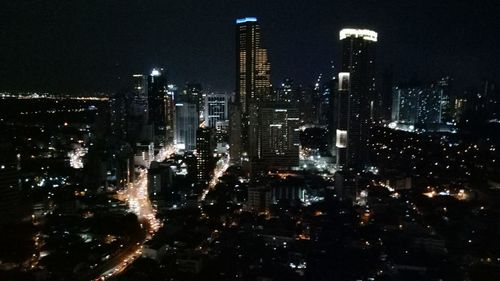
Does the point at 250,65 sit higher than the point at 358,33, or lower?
lower

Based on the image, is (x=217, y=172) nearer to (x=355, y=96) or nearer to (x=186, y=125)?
(x=186, y=125)

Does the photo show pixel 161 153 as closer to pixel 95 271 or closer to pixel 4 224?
pixel 4 224

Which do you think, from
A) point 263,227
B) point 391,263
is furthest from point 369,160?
point 391,263

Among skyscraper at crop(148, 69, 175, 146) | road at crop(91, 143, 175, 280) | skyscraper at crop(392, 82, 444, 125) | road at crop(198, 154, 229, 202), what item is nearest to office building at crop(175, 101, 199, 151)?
skyscraper at crop(148, 69, 175, 146)

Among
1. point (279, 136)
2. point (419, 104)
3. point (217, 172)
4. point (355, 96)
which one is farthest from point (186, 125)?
point (419, 104)

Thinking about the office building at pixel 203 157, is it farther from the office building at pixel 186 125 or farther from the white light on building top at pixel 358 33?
the white light on building top at pixel 358 33

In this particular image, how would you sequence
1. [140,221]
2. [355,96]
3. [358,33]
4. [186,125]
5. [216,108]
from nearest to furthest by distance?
[140,221] < [358,33] < [355,96] < [186,125] < [216,108]

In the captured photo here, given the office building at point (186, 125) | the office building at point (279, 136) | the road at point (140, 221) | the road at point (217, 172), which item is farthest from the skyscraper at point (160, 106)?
the office building at point (279, 136)
